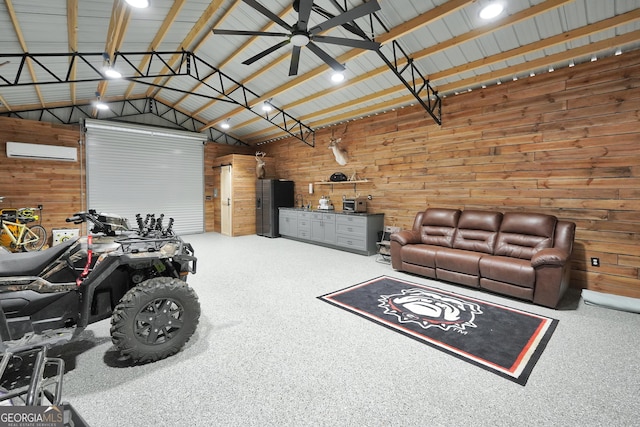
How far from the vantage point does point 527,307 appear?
11.1 ft

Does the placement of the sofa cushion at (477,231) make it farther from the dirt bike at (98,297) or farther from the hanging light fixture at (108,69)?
the hanging light fixture at (108,69)

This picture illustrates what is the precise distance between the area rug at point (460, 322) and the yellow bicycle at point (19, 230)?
6676mm

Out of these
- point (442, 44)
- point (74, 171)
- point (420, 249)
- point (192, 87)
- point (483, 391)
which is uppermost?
point (192, 87)

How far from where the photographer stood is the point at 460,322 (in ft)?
9.73

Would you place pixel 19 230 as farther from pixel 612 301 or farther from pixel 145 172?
pixel 612 301

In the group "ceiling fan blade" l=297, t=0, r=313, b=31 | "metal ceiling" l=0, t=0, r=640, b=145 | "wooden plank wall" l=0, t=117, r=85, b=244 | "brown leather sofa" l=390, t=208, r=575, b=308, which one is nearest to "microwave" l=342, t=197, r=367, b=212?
"brown leather sofa" l=390, t=208, r=575, b=308

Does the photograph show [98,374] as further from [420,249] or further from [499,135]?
[499,135]

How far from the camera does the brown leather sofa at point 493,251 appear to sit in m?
3.37

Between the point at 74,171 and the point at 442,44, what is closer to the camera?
the point at 442,44

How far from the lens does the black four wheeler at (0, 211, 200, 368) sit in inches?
80.1

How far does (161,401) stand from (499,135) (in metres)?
5.42

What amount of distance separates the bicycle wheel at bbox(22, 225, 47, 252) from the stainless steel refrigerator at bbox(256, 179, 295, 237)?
498cm

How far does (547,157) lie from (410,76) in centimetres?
247

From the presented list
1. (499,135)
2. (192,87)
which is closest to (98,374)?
(499,135)
